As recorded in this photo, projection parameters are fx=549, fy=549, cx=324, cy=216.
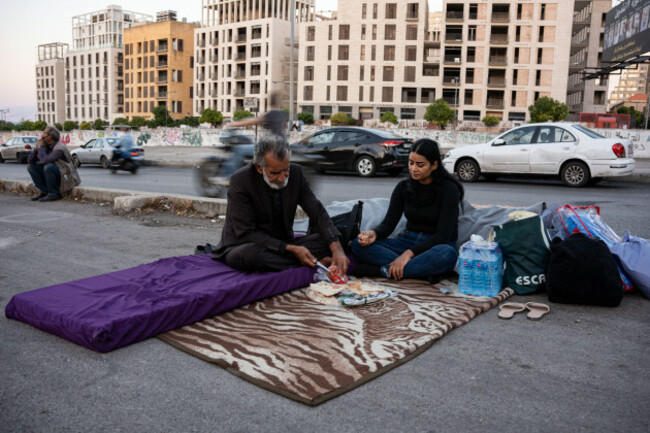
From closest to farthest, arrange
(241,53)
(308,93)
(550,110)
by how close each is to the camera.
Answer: (550,110), (308,93), (241,53)

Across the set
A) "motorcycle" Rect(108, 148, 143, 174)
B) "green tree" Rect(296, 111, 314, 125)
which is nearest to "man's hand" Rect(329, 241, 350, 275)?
"motorcycle" Rect(108, 148, 143, 174)

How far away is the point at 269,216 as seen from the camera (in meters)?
4.51

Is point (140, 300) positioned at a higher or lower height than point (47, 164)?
lower

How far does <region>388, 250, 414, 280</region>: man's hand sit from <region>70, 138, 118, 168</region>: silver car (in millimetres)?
21161

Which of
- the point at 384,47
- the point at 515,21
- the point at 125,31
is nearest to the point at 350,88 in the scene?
the point at 384,47

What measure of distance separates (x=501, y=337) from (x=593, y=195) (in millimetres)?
9200

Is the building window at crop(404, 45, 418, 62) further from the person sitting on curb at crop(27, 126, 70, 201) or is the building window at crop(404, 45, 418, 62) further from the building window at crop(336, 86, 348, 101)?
the person sitting on curb at crop(27, 126, 70, 201)

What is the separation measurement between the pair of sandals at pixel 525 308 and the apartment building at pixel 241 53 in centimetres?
7984

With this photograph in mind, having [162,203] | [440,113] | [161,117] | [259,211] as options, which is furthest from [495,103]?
[259,211]

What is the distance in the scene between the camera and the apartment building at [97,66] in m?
115

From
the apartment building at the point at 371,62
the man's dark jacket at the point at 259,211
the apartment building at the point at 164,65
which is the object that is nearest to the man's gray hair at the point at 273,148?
the man's dark jacket at the point at 259,211

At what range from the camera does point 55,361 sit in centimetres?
305

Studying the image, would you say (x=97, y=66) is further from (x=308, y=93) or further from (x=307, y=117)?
(x=307, y=117)

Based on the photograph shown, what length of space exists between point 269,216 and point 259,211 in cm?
9
